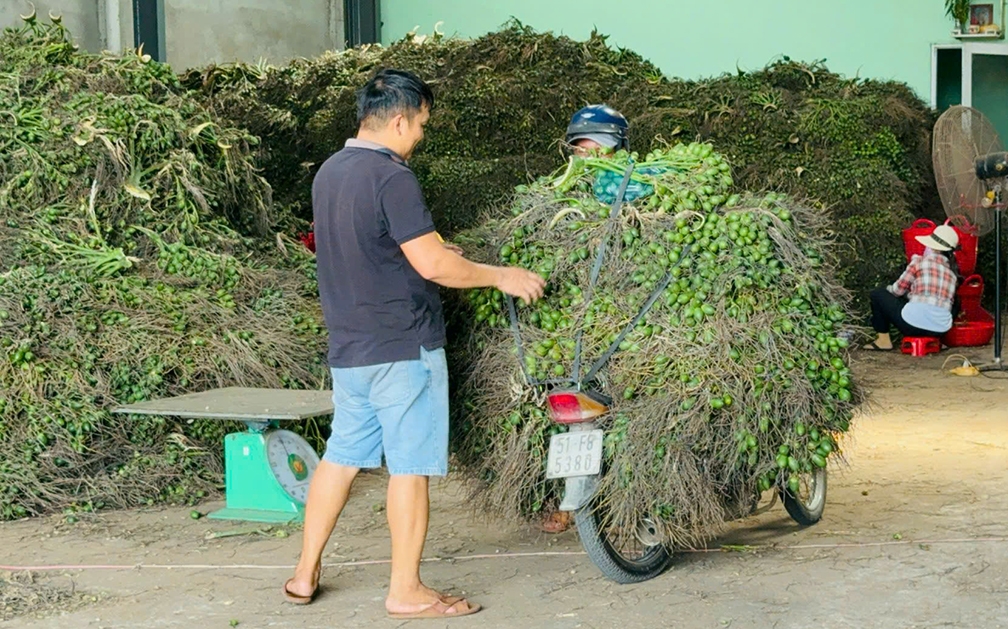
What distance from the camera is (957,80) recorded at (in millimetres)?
15484

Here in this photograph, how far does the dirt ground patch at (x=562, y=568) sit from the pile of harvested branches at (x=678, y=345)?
338 mm

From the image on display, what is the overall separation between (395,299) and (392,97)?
770 millimetres

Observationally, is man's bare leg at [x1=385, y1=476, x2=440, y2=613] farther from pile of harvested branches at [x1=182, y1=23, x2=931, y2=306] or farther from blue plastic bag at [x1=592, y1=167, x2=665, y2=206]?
pile of harvested branches at [x1=182, y1=23, x2=931, y2=306]

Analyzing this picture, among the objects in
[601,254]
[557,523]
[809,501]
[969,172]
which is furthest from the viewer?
[969,172]

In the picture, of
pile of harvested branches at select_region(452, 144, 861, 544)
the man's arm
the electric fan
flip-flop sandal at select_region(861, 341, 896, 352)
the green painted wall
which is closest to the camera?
the man's arm

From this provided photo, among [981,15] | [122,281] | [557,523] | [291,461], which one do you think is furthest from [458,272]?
[981,15]

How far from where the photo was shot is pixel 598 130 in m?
6.48

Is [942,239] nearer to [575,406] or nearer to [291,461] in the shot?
[291,461]

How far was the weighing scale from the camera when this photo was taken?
6.34 meters

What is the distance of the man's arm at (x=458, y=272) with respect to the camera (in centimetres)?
466

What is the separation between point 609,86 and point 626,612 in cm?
846

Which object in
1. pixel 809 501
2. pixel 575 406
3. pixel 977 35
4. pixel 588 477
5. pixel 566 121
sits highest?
pixel 977 35

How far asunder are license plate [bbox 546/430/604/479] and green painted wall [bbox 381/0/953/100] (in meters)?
10.4

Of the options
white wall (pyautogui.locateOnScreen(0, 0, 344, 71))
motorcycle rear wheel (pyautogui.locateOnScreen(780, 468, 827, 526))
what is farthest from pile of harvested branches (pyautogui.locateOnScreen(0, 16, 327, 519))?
white wall (pyautogui.locateOnScreen(0, 0, 344, 71))
